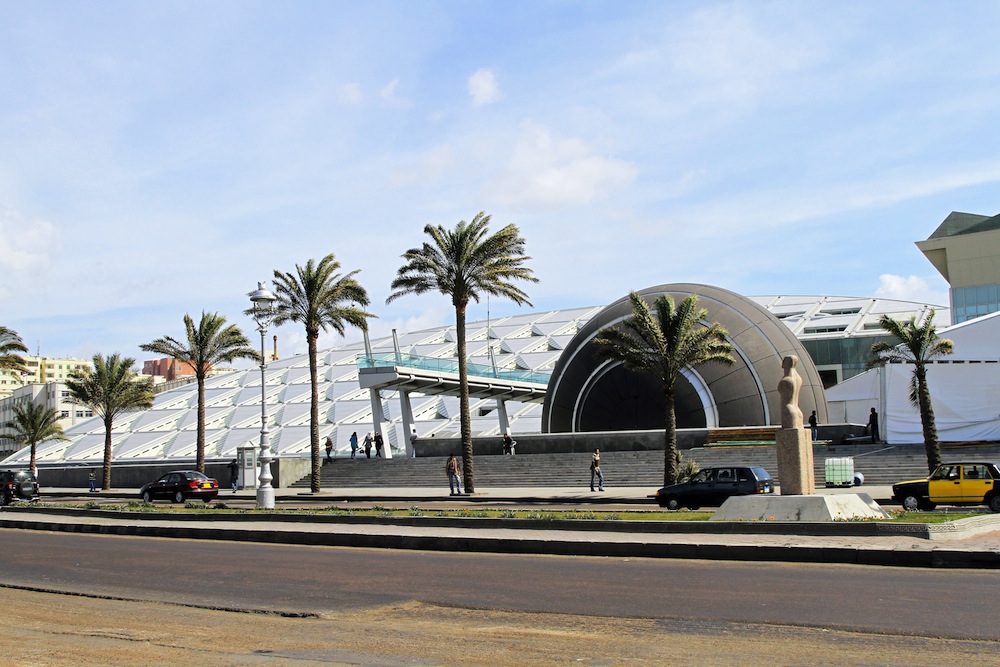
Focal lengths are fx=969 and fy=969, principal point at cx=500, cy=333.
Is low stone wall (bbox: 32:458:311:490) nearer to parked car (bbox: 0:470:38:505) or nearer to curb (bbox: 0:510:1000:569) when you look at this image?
parked car (bbox: 0:470:38:505)

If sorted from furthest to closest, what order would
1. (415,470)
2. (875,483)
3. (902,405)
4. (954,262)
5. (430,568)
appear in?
(954,262), (415,470), (902,405), (875,483), (430,568)

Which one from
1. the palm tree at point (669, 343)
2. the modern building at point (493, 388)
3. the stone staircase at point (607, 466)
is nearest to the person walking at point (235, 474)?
the stone staircase at point (607, 466)

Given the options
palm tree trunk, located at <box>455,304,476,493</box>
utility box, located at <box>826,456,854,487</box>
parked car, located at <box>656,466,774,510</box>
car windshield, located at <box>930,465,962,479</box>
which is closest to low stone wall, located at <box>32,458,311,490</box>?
palm tree trunk, located at <box>455,304,476,493</box>

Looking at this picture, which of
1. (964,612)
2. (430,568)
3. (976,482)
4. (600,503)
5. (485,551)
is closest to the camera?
(964,612)

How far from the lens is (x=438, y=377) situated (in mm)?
52000

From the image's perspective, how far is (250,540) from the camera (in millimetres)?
20344

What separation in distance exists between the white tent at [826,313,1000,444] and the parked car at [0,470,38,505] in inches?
1395

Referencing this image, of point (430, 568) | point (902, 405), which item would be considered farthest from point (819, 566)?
point (902, 405)

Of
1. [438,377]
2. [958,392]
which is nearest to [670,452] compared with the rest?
[958,392]

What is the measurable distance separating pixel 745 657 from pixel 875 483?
88.3ft

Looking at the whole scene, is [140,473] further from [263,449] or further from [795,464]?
[795,464]

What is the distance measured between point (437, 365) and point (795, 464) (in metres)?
34.5

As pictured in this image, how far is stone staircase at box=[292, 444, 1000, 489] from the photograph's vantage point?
34.4 meters

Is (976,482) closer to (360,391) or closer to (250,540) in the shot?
(250,540)
